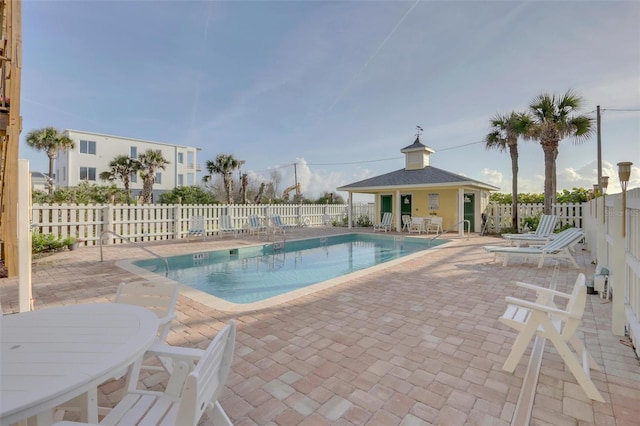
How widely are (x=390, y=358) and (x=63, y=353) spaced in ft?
8.19

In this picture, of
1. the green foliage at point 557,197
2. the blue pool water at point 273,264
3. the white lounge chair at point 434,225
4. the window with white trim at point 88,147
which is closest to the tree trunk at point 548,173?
the green foliage at point 557,197

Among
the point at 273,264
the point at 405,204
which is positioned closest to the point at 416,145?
the point at 405,204

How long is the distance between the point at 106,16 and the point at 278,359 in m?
11.9

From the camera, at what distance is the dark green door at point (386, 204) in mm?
17219

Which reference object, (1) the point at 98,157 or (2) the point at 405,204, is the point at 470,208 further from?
(1) the point at 98,157

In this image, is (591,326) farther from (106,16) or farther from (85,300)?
(106,16)

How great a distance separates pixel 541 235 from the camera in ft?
30.9

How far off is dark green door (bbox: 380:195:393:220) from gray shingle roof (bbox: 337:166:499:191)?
3.62ft

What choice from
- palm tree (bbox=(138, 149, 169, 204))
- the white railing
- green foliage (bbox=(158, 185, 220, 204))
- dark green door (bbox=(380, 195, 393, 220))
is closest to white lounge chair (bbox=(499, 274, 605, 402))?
the white railing

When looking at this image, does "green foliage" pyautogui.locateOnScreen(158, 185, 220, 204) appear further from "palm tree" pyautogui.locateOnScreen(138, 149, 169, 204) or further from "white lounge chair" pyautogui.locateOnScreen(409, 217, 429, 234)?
"white lounge chair" pyautogui.locateOnScreen(409, 217, 429, 234)

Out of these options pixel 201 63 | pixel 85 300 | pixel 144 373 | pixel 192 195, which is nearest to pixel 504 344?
pixel 144 373

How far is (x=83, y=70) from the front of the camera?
12828mm

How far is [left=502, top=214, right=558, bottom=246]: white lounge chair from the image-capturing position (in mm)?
8859

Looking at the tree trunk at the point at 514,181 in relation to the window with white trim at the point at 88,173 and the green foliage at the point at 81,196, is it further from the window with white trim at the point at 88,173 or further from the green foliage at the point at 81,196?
the window with white trim at the point at 88,173
